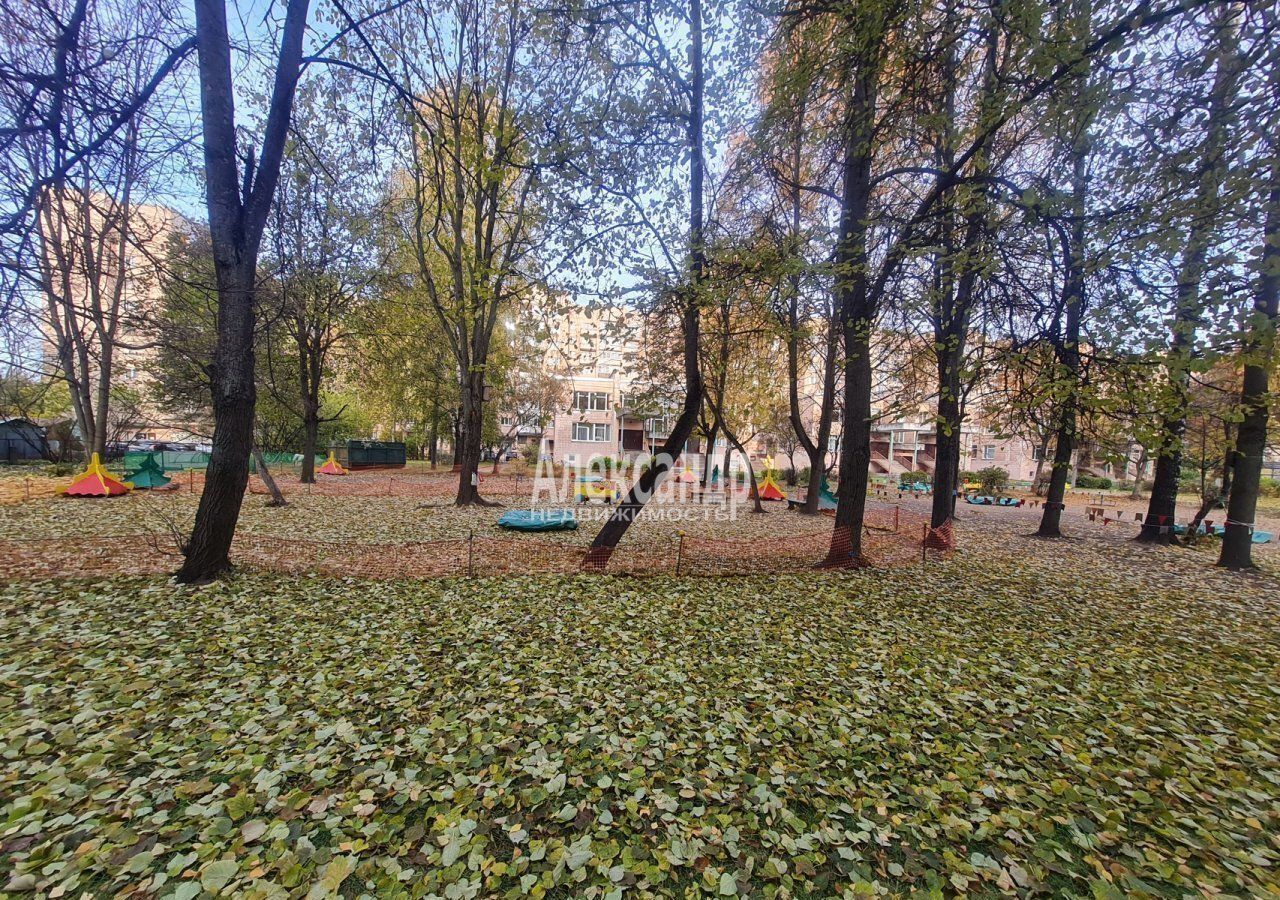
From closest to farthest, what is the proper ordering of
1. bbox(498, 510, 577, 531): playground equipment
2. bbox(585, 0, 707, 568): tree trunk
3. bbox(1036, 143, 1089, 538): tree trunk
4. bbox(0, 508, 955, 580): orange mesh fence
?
bbox(1036, 143, 1089, 538): tree trunk → bbox(0, 508, 955, 580): orange mesh fence → bbox(585, 0, 707, 568): tree trunk → bbox(498, 510, 577, 531): playground equipment

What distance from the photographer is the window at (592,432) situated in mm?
39844

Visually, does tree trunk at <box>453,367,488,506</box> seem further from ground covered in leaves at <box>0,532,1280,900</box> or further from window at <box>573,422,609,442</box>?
window at <box>573,422,609,442</box>

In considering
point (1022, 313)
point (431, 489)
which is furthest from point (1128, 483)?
point (431, 489)

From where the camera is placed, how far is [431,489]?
771 inches

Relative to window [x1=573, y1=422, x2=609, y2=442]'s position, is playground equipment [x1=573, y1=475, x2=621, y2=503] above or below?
below

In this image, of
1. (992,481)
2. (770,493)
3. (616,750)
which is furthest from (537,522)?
(992,481)

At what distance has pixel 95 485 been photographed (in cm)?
1348

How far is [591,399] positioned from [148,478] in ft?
84.6

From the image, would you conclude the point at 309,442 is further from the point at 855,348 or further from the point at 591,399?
the point at 591,399

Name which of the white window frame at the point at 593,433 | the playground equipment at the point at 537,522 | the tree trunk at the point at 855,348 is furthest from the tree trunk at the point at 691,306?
the white window frame at the point at 593,433

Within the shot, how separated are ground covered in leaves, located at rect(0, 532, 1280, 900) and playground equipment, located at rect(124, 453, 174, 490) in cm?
1397

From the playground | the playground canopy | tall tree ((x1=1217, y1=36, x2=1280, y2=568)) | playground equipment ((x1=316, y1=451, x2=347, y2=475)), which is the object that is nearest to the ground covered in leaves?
the playground

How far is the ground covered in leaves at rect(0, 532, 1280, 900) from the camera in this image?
229cm

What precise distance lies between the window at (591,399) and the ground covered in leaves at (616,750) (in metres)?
32.4
